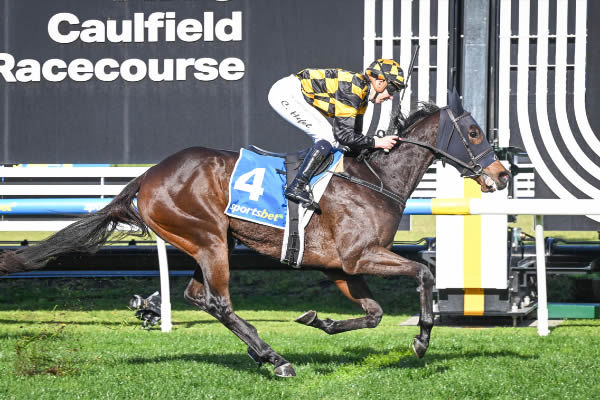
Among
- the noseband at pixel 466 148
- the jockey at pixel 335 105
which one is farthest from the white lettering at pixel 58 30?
the noseband at pixel 466 148

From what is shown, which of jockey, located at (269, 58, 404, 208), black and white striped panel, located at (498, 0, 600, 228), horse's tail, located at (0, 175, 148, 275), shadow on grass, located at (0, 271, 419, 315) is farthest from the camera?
shadow on grass, located at (0, 271, 419, 315)

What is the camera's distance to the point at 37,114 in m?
7.21

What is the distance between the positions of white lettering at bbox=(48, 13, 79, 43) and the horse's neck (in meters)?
3.14

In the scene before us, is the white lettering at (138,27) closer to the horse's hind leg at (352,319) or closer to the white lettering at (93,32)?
the white lettering at (93,32)

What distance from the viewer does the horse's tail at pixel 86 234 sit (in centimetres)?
539

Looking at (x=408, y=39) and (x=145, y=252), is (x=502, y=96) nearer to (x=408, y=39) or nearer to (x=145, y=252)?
(x=408, y=39)

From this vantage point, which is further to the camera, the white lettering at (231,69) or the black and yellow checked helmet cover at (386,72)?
the white lettering at (231,69)

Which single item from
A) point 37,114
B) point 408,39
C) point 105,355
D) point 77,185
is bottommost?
point 105,355

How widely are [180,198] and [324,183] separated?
827mm

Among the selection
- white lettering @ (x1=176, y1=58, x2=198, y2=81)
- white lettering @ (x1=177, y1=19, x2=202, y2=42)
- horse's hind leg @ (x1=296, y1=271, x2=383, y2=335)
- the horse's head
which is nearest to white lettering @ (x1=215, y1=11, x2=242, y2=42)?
white lettering @ (x1=177, y1=19, x2=202, y2=42)

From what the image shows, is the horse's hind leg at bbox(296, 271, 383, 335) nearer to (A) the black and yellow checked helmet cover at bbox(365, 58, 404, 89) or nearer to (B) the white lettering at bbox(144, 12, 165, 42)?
(A) the black and yellow checked helmet cover at bbox(365, 58, 404, 89)

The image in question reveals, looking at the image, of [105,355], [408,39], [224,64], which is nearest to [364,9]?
[408,39]

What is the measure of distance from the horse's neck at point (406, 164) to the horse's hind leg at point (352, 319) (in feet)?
1.90

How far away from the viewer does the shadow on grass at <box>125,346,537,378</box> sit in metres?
5.15
